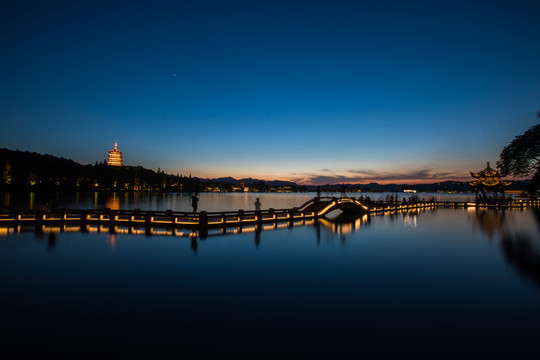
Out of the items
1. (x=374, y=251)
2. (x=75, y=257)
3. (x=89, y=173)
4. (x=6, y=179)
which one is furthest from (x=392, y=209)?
(x=89, y=173)

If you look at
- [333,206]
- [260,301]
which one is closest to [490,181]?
[333,206]

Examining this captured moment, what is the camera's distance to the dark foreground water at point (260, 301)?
18.6ft

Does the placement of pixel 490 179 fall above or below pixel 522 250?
above

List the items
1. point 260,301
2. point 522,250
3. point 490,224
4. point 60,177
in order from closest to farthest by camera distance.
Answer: point 260,301 < point 522,250 < point 490,224 < point 60,177

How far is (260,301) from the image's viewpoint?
8.03m

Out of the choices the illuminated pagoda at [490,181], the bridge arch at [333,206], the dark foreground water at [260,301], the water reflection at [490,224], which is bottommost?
the water reflection at [490,224]

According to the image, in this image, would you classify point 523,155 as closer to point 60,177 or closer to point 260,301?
point 260,301

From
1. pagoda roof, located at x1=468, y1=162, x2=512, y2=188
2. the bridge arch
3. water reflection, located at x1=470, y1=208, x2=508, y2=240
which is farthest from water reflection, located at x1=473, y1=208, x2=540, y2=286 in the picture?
pagoda roof, located at x1=468, y1=162, x2=512, y2=188

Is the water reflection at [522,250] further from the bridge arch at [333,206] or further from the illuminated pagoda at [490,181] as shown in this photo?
the illuminated pagoda at [490,181]

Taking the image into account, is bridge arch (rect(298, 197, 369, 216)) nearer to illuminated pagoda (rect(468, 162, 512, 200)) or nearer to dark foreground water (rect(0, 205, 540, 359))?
dark foreground water (rect(0, 205, 540, 359))

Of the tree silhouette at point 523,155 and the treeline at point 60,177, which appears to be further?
the treeline at point 60,177

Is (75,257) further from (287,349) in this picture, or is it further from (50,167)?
(50,167)

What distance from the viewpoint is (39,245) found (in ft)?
45.9

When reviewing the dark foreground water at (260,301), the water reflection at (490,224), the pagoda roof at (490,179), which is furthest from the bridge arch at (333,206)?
the pagoda roof at (490,179)
